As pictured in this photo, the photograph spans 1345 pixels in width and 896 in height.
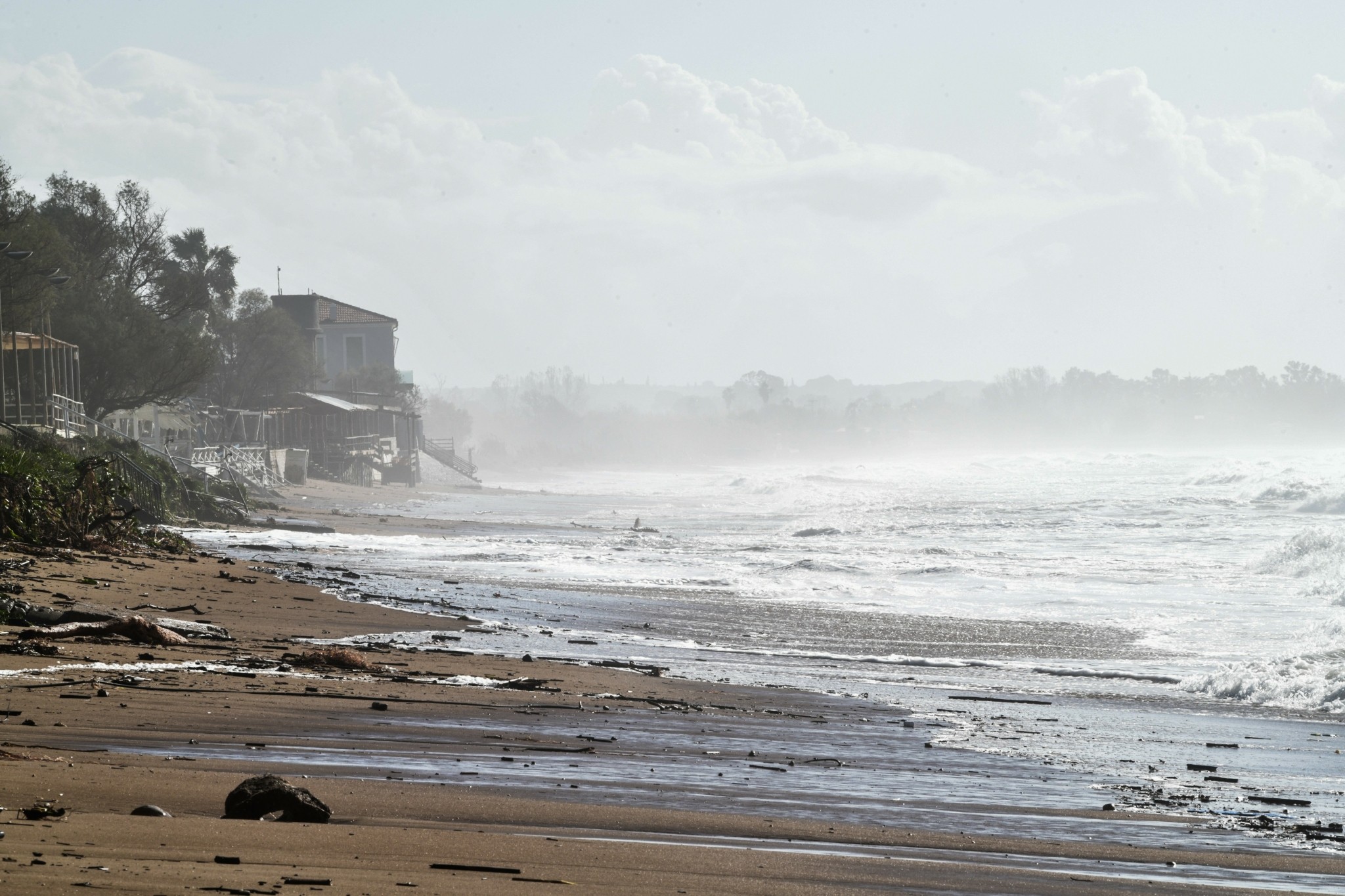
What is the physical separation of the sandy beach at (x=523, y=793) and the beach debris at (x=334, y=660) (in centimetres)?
20

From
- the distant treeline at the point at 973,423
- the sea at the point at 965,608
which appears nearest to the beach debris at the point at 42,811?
the sea at the point at 965,608

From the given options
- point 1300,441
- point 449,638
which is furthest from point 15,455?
point 1300,441

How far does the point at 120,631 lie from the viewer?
27.2 ft

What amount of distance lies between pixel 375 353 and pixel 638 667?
6765cm

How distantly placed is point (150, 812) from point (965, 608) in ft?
46.5

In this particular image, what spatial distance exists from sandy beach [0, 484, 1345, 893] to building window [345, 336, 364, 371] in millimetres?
67853

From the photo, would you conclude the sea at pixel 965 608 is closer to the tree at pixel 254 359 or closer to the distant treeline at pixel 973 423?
the tree at pixel 254 359

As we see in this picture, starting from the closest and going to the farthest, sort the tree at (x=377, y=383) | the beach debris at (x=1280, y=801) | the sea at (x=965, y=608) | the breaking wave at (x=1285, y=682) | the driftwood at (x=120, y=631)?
the beach debris at (x=1280, y=801) < the driftwood at (x=120, y=631) < the sea at (x=965, y=608) < the breaking wave at (x=1285, y=682) < the tree at (x=377, y=383)

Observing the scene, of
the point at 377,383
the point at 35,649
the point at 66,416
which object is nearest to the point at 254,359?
the point at 377,383

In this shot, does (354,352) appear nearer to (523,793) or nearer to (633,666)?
(633,666)

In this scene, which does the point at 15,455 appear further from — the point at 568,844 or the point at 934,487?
the point at 934,487

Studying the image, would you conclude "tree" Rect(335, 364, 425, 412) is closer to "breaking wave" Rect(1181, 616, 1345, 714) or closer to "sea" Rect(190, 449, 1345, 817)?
"sea" Rect(190, 449, 1345, 817)

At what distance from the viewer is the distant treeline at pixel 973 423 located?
462ft

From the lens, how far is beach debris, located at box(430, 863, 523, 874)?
388 centimetres
